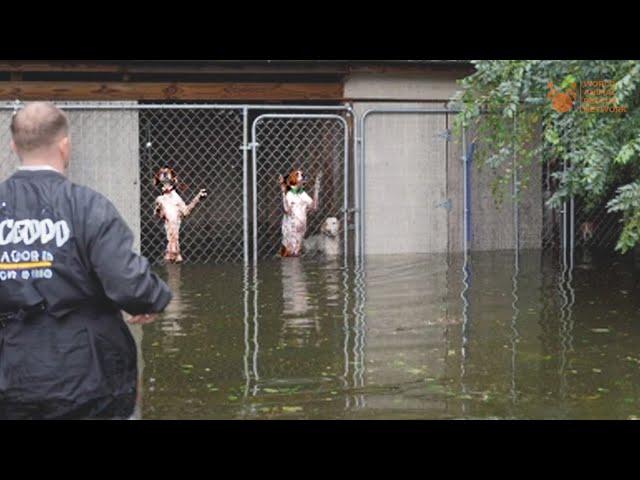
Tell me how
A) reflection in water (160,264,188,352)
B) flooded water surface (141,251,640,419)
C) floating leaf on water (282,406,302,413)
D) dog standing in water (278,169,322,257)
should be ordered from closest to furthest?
floating leaf on water (282,406,302,413), flooded water surface (141,251,640,419), reflection in water (160,264,188,352), dog standing in water (278,169,322,257)

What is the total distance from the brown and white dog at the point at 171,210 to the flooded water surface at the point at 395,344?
2.72 ft

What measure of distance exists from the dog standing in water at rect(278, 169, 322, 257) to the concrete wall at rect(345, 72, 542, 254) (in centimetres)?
74

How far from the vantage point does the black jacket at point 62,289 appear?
406 cm

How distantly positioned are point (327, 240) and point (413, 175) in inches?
51.6

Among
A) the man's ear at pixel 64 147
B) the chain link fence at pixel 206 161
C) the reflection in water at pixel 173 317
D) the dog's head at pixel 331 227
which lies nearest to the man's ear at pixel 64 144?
the man's ear at pixel 64 147

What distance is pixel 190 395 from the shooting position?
23.0 feet

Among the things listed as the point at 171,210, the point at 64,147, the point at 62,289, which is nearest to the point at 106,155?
the point at 171,210

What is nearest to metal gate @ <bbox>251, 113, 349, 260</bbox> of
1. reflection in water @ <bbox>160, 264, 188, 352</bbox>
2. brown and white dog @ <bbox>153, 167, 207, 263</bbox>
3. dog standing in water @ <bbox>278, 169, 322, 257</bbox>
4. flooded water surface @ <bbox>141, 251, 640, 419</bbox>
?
dog standing in water @ <bbox>278, 169, 322, 257</bbox>

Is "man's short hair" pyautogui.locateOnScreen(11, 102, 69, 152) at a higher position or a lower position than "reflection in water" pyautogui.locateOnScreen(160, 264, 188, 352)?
higher

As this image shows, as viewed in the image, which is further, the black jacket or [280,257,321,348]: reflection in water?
[280,257,321,348]: reflection in water

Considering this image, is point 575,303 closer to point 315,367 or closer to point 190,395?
point 315,367

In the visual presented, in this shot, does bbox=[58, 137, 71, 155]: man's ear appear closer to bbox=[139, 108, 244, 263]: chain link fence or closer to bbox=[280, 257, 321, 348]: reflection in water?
bbox=[280, 257, 321, 348]: reflection in water

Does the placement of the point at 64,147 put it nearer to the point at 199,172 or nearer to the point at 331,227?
the point at 331,227

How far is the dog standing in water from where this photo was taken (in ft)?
46.8
